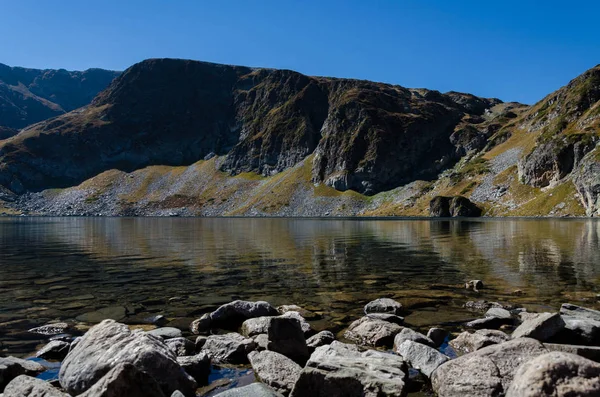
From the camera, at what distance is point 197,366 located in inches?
504

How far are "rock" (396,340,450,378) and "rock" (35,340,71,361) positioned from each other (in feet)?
38.9

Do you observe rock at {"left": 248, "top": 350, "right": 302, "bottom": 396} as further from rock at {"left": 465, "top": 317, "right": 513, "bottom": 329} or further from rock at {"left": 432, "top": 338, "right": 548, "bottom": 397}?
rock at {"left": 465, "top": 317, "right": 513, "bottom": 329}

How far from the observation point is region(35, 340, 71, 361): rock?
14.6 metres

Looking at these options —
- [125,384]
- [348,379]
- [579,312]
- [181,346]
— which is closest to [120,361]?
[125,384]

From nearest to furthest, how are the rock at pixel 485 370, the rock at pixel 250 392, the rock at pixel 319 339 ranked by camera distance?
the rock at pixel 250 392 < the rock at pixel 485 370 < the rock at pixel 319 339

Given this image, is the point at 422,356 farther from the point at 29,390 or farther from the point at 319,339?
the point at 29,390

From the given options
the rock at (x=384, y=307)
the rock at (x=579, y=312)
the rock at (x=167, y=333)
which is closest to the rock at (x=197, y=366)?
the rock at (x=167, y=333)

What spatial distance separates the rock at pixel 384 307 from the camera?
2033cm

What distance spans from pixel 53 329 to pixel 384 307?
15.1 meters

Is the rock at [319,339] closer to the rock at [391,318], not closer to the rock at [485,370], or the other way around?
the rock at [391,318]

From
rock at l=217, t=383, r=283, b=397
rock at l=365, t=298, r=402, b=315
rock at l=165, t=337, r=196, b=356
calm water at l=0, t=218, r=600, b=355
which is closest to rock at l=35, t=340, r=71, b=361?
calm water at l=0, t=218, r=600, b=355

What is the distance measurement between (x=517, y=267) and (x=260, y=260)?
23683 millimetres

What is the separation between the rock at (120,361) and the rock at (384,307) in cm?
1136

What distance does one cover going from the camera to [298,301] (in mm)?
23812
